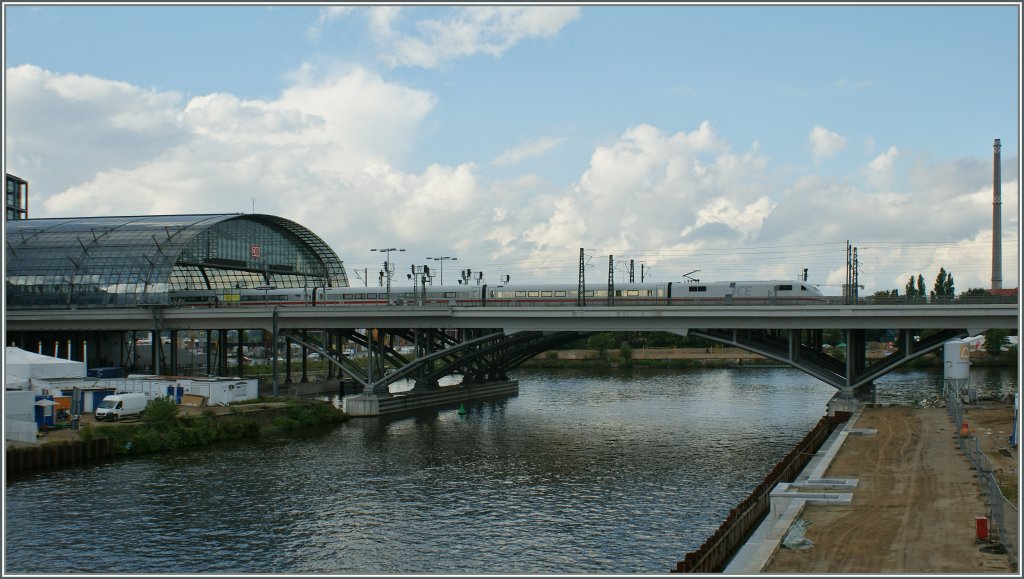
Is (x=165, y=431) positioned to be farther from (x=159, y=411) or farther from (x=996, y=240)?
(x=996, y=240)

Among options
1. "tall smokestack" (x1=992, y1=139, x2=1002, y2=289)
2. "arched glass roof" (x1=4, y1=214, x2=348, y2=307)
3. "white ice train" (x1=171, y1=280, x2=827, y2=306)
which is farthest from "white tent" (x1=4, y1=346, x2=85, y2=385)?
"tall smokestack" (x1=992, y1=139, x2=1002, y2=289)

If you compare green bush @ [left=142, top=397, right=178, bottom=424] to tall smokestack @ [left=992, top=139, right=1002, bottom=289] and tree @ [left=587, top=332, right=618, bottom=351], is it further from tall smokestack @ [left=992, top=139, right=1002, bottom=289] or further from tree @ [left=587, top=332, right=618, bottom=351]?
tree @ [left=587, top=332, right=618, bottom=351]

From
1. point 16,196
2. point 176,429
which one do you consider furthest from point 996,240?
point 16,196

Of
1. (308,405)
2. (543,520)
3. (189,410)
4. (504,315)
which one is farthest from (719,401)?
(543,520)

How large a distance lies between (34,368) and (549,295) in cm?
4017

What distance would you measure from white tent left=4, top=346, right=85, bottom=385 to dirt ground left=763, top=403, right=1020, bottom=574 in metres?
53.5

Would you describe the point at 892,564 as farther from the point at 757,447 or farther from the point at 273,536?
the point at 757,447

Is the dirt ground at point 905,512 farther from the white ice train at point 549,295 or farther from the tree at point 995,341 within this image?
the tree at point 995,341

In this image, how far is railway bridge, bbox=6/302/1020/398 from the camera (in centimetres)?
6481

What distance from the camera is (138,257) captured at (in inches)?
3834

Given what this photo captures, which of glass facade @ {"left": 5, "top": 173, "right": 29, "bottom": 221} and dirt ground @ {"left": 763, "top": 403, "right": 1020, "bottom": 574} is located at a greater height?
glass facade @ {"left": 5, "top": 173, "right": 29, "bottom": 221}

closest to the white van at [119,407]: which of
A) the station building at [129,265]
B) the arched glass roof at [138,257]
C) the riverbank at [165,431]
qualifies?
the riverbank at [165,431]

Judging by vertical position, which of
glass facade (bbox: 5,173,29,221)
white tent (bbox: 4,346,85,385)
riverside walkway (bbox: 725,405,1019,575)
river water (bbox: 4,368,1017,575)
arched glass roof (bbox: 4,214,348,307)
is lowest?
river water (bbox: 4,368,1017,575)

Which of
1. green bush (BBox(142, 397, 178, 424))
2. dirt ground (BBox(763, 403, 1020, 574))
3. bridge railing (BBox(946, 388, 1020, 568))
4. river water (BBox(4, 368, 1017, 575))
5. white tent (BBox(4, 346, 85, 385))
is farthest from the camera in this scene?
white tent (BBox(4, 346, 85, 385))
